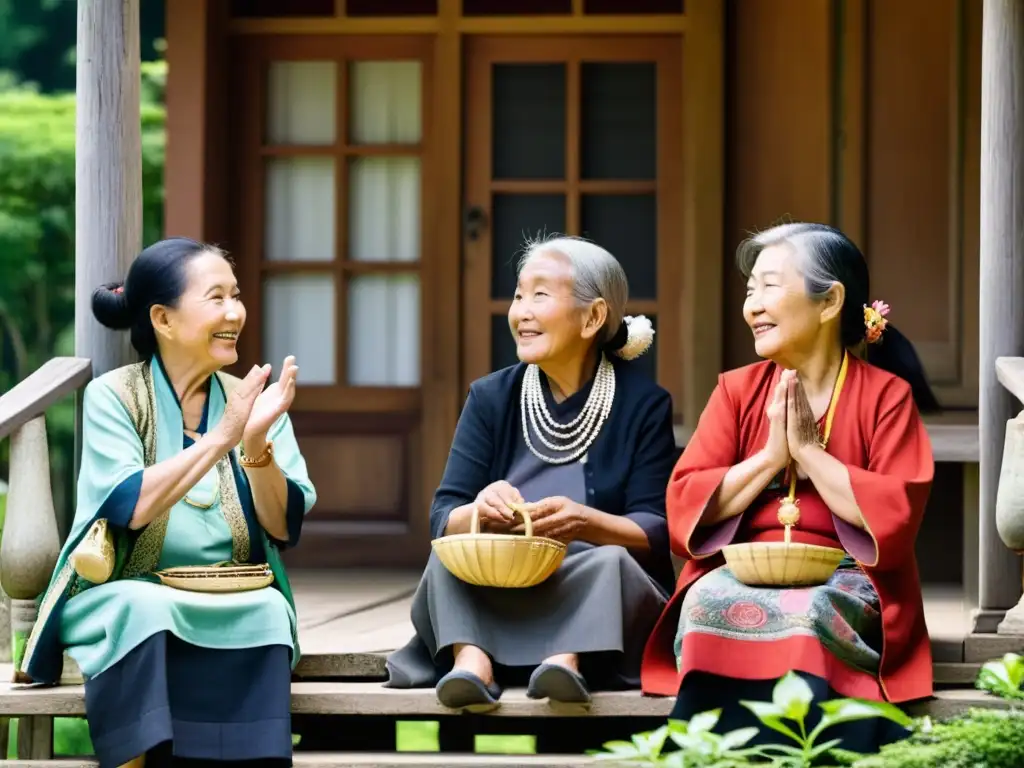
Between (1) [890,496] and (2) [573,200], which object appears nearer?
(1) [890,496]

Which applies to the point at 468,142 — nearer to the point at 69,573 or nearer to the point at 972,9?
the point at 972,9

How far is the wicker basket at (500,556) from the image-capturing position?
13.7ft

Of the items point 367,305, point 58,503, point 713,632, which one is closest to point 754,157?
point 367,305

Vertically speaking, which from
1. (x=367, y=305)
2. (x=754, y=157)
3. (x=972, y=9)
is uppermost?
(x=972, y=9)

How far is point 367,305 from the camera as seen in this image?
23.5 ft

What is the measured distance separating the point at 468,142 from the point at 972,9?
193 cm

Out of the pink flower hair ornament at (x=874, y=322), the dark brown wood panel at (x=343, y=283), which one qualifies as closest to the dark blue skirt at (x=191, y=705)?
the pink flower hair ornament at (x=874, y=322)

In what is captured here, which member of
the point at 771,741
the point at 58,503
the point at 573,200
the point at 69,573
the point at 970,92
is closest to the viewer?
the point at 771,741

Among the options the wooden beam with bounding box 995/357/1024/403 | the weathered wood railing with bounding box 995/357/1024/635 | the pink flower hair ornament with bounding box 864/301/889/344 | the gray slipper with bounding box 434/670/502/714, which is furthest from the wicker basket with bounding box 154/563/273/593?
the wooden beam with bounding box 995/357/1024/403

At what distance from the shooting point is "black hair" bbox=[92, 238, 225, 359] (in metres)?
4.59

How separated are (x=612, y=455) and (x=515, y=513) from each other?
40cm

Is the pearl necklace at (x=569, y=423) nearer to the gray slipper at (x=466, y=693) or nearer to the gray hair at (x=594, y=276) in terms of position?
the gray hair at (x=594, y=276)

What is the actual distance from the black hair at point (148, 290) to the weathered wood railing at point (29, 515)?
11.6 inches

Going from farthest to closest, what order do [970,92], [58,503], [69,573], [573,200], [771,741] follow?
[58,503]
[573,200]
[970,92]
[69,573]
[771,741]
